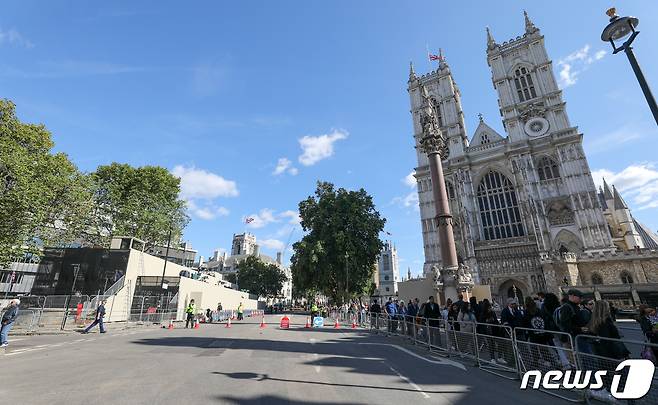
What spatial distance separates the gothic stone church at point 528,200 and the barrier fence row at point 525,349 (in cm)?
2992

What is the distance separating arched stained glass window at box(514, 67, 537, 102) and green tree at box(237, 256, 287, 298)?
60.5 meters

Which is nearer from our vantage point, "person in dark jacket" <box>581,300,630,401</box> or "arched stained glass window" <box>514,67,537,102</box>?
"person in dark jacket" <box>581,300,630,401</box>

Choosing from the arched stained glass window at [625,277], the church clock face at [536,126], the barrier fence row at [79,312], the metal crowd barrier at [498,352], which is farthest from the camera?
the church clock face at [536,126]

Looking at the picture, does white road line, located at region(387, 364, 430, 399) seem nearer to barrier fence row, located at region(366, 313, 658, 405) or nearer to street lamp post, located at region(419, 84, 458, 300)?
barrier fence row, located at region(366, 313, 658, 405)

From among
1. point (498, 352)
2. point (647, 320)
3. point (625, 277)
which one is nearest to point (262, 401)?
point (498, 352)

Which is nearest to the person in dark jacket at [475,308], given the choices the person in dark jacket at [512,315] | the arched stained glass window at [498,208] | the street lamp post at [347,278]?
the person in dark jacket at [512,315]

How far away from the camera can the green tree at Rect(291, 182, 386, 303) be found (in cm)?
3641

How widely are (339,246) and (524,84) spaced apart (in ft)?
134

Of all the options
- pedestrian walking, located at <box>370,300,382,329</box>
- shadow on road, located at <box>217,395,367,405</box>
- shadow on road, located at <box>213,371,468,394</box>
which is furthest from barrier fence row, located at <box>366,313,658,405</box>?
pedestrian walking, located at <box>370,300,382,329</box>

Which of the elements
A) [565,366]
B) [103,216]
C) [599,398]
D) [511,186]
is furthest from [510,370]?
[511,186]

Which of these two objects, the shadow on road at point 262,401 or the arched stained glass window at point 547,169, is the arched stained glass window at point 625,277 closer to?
the arched stained glass window at point 547,169

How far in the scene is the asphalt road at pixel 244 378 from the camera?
18.4ft

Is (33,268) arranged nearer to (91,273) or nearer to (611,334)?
(91,273)

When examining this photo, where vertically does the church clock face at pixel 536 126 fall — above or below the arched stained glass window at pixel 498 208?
above
